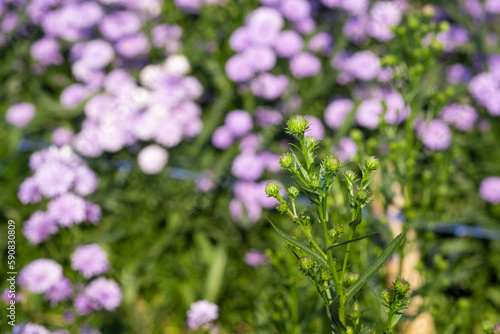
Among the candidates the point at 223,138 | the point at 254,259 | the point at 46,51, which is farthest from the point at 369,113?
the point at 46,51

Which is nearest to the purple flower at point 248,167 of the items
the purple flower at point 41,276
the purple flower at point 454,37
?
the purple flower at point 41,276

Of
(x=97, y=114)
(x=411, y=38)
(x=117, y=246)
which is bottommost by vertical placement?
(x=117, y=246)

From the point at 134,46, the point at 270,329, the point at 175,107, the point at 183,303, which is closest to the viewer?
the point at 270,329

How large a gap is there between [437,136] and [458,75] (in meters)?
0.53

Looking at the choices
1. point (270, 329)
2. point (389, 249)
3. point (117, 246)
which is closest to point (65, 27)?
point (117, 246)

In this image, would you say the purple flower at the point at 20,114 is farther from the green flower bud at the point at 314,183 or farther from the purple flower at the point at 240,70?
the green flower bud at the point at 314,183

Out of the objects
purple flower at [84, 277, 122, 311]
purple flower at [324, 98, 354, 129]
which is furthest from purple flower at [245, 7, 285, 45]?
purple flower at [84, 277, 122, 311]

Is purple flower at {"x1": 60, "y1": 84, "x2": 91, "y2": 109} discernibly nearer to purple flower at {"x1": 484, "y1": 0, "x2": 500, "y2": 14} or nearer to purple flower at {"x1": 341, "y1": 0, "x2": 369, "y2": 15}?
purple flower at {"x1": 341, "y1": 0, "x2": 369, "y2": 15}

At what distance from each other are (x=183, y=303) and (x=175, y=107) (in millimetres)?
1127

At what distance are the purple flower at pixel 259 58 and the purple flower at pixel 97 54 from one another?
3.30ft

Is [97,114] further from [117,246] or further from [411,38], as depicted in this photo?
[411,38]

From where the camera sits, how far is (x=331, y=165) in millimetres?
834

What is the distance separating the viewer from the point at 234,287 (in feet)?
7.14

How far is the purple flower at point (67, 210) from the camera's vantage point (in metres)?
1.78
